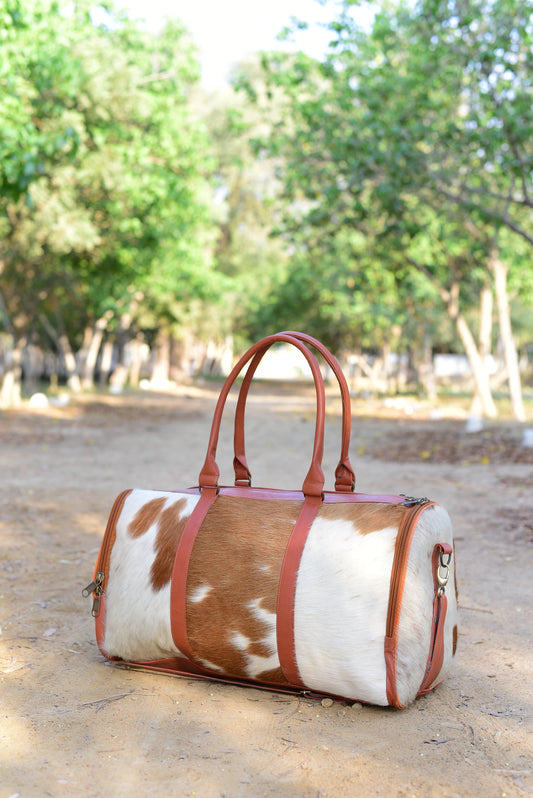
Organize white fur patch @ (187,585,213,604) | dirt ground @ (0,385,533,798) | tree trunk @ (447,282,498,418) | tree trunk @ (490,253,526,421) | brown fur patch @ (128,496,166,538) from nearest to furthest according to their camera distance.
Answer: dirt ground @ (0,385,533,798) < white fur patch @ (187,585,213,604) < brown fur patch @ (128,496,166,538) < tree trunk @ (490,253,526,421) < tree trunk @ (447,282,498,418)

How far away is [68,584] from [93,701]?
5.56ft

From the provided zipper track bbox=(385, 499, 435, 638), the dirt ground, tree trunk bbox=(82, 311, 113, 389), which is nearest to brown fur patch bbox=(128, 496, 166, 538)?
the dirt ground

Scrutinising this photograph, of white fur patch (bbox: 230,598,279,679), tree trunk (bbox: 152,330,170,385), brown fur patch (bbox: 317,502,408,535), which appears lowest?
white fur patch (bbox: 230,598,279,679)

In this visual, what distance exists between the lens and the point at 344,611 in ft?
9.28

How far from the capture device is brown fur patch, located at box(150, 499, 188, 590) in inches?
123

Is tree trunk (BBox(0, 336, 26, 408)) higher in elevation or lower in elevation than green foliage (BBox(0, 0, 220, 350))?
lower

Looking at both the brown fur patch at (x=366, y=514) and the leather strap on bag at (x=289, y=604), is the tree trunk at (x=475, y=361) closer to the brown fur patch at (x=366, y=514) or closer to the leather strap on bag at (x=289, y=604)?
the brown fur patch at (x=366, y=514)

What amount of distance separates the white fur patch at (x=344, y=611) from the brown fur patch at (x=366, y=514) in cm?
2

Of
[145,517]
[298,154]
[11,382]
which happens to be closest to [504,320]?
[298,154]

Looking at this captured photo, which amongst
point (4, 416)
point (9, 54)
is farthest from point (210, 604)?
point (4, 416)

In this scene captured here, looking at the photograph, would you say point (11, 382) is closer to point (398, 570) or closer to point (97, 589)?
point (97, 589)

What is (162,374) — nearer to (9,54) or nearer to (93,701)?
(9,54)

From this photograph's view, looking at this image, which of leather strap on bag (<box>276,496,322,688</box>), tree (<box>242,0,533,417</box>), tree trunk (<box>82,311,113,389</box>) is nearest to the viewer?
leather strap on bag (<box>276,496,322,688</box>)

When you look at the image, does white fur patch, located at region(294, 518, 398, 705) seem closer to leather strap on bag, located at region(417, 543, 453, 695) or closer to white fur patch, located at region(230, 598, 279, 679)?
white fur patch, located at region(230, 598, 279, 679)
